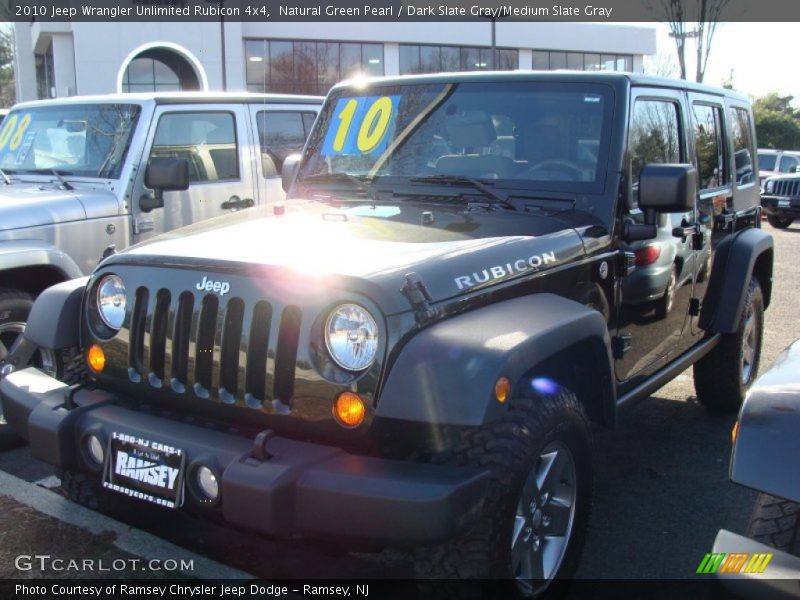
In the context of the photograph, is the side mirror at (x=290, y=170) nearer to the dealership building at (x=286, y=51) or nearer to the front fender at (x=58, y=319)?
the front fender at (x=58, y=319)

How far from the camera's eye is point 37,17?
32.0 meters

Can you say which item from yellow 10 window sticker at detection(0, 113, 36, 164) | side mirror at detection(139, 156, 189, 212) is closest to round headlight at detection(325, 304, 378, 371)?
side mirror at detection(139, 156, 189, 212)

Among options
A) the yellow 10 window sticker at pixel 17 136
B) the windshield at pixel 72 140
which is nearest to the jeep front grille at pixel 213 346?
the windshield at pixel 72 140

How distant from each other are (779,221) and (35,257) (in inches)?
704

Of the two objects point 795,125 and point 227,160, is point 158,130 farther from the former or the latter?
point 795,125

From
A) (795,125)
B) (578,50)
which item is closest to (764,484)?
(578,50)

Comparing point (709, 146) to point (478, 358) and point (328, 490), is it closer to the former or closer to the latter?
point (478, 358)

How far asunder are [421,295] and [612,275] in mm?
1328

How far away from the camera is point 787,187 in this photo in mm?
18188

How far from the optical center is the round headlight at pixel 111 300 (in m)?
3.11

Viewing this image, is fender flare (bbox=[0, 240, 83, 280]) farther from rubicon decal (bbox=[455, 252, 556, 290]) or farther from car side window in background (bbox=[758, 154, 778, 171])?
car side window in background (bbox=[758, 154, 778, 171])

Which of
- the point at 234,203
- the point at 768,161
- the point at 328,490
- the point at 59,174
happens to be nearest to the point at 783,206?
the point at 768,161

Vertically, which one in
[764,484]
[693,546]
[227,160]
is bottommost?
[693,546]

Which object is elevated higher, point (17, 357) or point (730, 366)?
point (17, 357)
